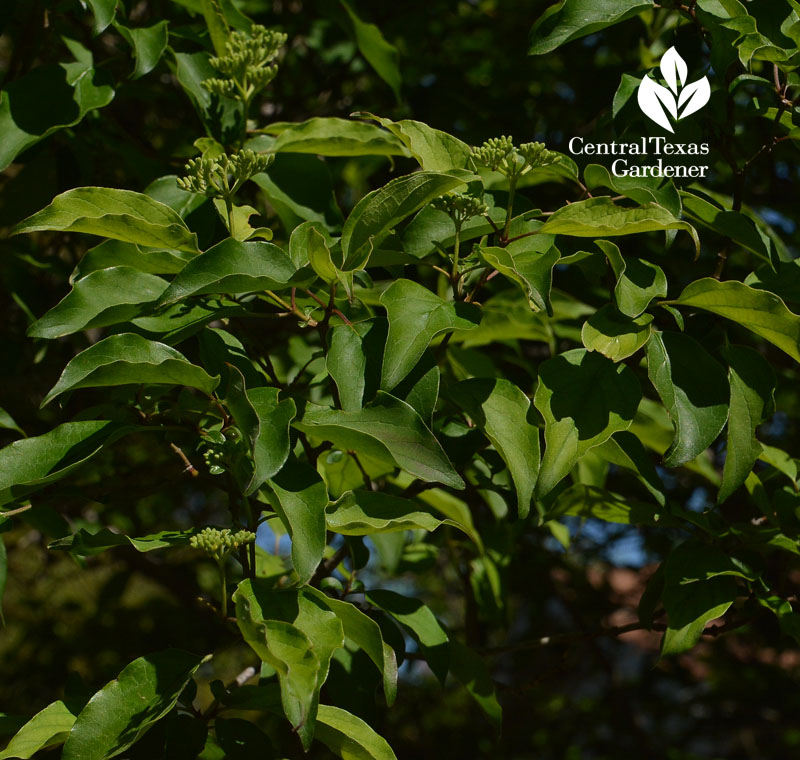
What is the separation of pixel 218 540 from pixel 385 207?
43 cm

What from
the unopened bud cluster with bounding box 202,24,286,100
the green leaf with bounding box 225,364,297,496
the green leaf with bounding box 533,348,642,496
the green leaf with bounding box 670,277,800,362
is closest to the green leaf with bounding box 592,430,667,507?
the green leaf with bounding box 533,348,642,496

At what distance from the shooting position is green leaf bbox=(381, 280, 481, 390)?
0.91m

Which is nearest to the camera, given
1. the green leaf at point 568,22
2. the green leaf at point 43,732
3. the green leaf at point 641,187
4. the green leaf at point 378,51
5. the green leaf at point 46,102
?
the green leaf at point 43,732

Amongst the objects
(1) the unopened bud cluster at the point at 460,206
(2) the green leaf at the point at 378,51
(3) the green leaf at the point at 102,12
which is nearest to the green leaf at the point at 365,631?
(1) the unopened bud cluster at the point at 460,206

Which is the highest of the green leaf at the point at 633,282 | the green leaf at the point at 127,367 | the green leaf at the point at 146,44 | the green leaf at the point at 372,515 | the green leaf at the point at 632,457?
the green leaf at the point at 146,44

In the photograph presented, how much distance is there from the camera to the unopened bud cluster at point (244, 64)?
122cm

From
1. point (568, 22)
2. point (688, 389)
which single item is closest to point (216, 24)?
point (568, 22)

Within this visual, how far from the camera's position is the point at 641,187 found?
107 cm

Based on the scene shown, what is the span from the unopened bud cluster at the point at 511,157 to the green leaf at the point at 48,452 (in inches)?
21.8

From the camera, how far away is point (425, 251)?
1111 millimetres

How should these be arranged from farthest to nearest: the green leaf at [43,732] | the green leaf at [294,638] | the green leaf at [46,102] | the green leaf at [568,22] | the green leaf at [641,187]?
the green leaf at [46,102] → the green leaf at [568,22] → the green leaf at [641,187] → the green leaf at [43,732] → the green leaf at [294,638]

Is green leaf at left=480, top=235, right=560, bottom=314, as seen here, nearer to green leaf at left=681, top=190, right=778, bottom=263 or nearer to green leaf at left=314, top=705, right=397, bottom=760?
green leaf at left=681, top=190, right=778, bottom=263

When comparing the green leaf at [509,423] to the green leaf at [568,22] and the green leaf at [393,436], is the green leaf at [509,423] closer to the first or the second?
the green leaf at [393,436]

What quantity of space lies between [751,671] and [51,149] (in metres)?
2.78
